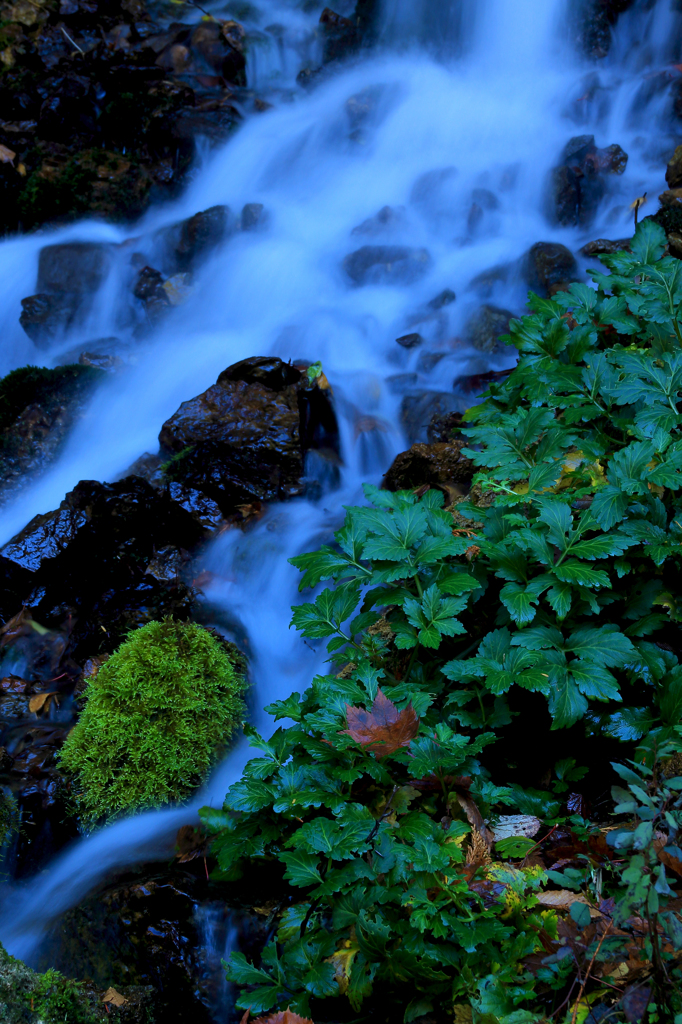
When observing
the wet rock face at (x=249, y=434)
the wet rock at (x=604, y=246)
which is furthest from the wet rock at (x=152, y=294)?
the wet rock at (x=604, y=246)

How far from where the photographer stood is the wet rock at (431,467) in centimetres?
456

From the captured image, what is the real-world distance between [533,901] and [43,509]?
5327mm

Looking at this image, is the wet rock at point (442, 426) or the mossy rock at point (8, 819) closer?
the mossy rock at point (8, 819)

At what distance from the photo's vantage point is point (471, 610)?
2.28m

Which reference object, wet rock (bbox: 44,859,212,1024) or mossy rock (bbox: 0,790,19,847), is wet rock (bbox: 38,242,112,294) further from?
wet rock (bbox: 44,859,212,1024)

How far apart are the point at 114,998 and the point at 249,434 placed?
3.78m

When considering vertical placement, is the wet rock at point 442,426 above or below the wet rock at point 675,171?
below

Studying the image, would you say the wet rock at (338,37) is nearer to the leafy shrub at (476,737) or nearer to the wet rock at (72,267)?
the wet rock at (72,267)

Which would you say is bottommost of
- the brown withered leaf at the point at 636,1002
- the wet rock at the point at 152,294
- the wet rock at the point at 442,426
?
the brown withered leaf at the point at 636,1002

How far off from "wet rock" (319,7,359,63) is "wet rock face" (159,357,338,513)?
8145mm

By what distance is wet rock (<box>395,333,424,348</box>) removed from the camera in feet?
21.9

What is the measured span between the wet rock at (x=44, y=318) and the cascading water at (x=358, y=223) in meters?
0.18

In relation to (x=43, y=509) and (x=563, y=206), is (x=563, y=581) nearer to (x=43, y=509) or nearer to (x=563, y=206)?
(x=43, y=509)

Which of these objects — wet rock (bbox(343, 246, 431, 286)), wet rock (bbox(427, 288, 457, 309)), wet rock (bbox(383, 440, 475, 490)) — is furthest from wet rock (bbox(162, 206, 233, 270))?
wet rock (bbox(383, 440, 475, 490))
